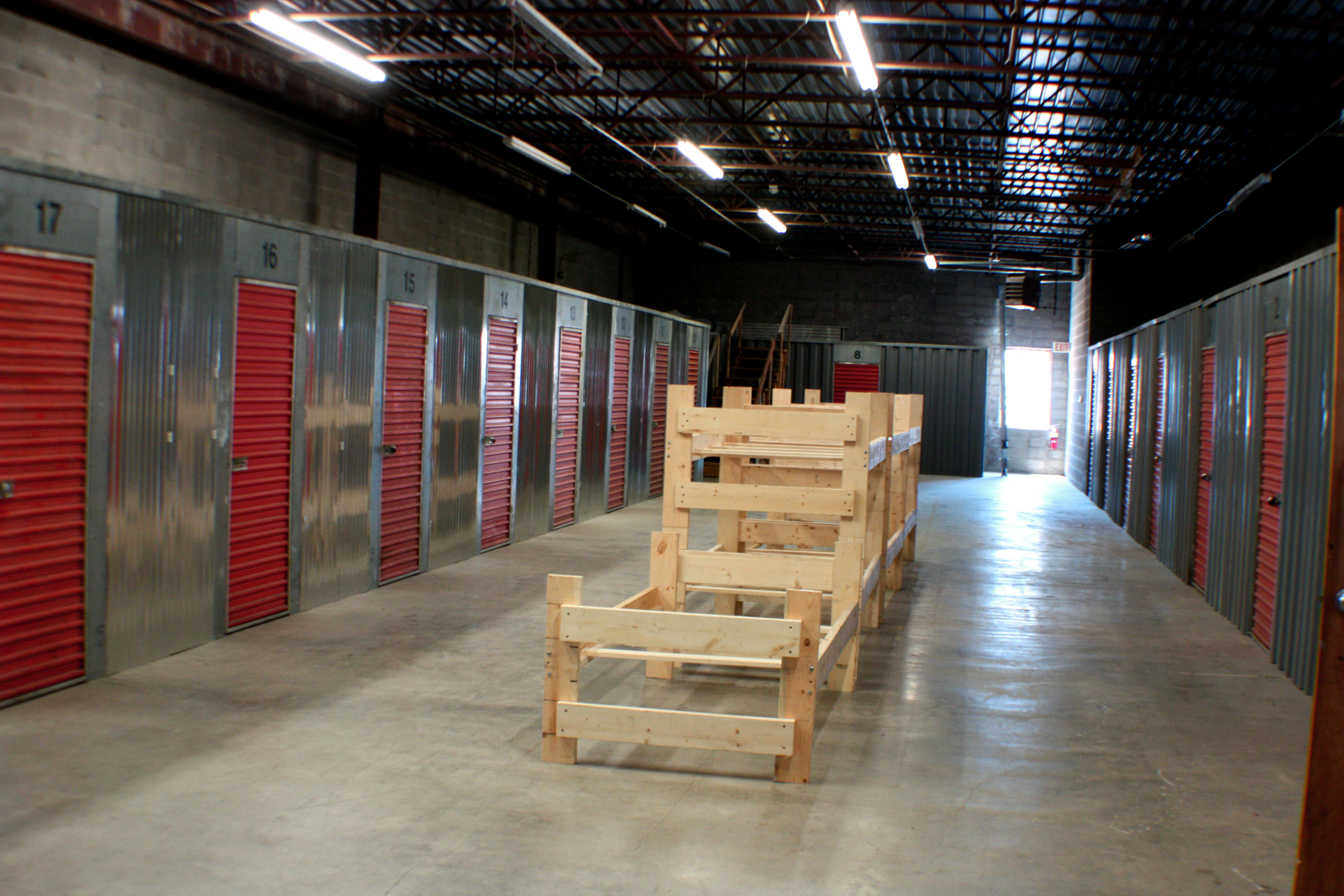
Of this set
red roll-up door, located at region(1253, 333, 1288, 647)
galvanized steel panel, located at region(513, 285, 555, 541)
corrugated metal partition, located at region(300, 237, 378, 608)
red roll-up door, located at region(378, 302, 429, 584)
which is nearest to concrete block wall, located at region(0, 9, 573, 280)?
corrugated metal partition, located at region(300, 237, 378, 608)

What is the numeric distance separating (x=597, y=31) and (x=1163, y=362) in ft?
23.3

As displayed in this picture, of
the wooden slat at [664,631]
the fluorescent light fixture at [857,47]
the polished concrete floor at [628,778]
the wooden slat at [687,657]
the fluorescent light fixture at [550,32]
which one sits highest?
the fluorescent light fixture at [550,32]

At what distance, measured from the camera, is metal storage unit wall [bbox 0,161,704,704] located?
206 inches

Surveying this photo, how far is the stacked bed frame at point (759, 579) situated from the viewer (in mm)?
4312

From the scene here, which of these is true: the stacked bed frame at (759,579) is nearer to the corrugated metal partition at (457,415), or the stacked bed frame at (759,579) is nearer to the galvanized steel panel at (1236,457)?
the galvanized steel panel at (1236,457)

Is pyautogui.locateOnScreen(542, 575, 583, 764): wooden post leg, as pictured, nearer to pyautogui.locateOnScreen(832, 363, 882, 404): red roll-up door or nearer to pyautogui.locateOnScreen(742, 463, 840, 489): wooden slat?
pyautogui.locateOnScreen(742, 463, 840, 489): wooden slat

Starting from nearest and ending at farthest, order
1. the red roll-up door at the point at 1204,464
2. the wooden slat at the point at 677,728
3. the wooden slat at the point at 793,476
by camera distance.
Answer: the wooden slat at the point at 677,728, the wooden slat at the point at 793,476, the red roll-up door at the point at 1204,464

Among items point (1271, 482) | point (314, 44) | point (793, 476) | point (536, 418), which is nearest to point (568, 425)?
point (536, 418)

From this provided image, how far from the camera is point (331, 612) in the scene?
718 centimetres

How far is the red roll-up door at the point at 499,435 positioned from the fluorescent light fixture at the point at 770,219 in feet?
24.0

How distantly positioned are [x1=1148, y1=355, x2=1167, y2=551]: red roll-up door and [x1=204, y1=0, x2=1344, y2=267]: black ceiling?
2.99m

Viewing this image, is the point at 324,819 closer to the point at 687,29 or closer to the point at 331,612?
the point at 331,612

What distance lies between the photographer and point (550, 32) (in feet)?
26.5

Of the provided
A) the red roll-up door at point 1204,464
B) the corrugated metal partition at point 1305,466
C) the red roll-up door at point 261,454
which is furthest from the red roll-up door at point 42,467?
the red roll-up door at point 1204,464
